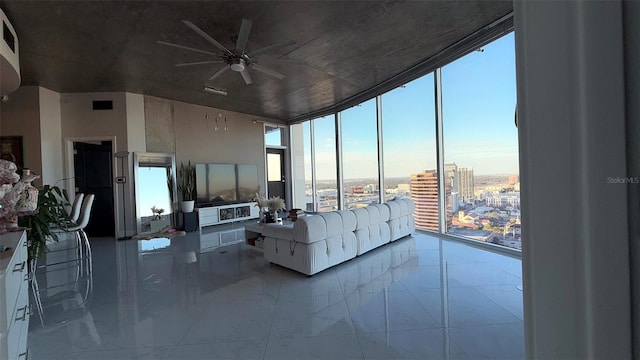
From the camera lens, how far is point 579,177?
40 centimetres

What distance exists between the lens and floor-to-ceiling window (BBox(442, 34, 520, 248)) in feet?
13.0

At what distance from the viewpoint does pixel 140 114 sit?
6.26 m

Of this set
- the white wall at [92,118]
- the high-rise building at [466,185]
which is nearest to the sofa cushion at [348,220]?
the high-rise building at [466,185]

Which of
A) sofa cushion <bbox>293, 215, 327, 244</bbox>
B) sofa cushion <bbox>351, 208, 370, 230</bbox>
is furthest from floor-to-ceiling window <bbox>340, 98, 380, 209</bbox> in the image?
sofa cushion <bbox>293, 215, 327, 244</bbox>

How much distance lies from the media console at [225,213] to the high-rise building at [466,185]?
16.6 ft

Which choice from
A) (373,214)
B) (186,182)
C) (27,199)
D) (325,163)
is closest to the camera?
(27,199)

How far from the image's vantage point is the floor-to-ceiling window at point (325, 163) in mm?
7992

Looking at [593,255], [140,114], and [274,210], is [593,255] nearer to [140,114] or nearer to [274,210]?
[274,210]

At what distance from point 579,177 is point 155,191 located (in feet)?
24.0

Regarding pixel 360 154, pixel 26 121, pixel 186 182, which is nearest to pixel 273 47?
pixel 360 154

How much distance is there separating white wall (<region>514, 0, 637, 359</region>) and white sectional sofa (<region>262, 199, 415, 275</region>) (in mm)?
2937

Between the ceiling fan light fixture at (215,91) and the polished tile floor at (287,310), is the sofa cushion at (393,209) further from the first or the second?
the ceiling fan light fixture at (215,91)

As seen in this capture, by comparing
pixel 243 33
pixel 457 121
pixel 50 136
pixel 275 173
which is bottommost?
pixel 275 173

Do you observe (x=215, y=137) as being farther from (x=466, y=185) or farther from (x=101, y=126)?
(x=466, y=185)
